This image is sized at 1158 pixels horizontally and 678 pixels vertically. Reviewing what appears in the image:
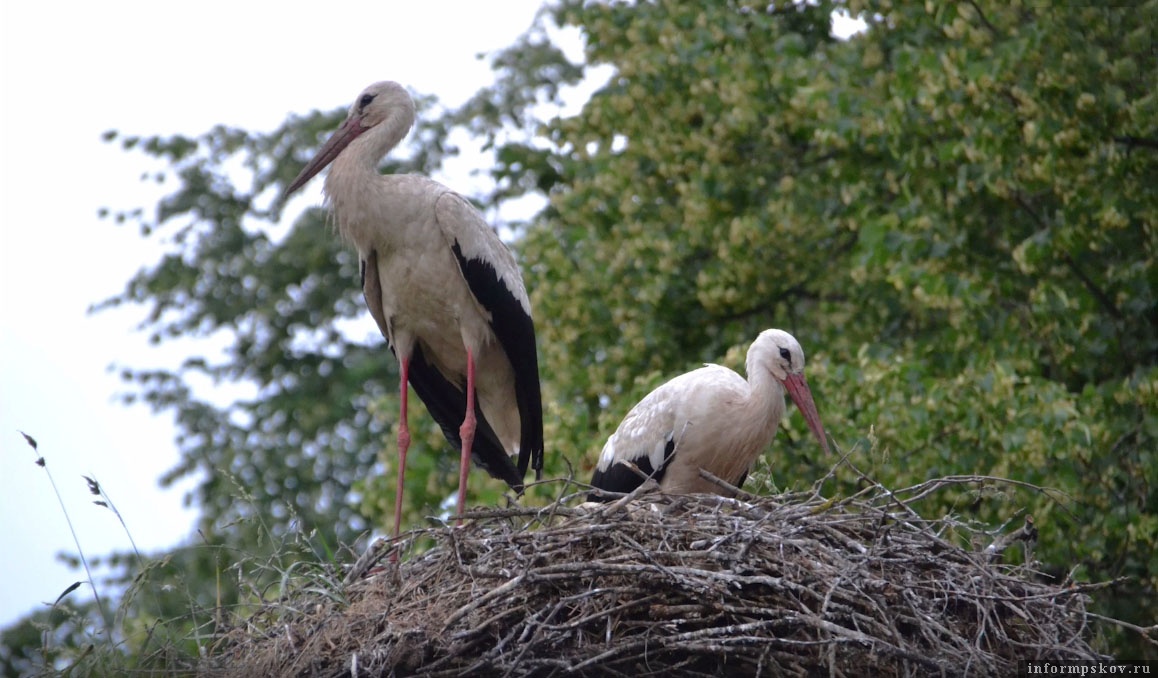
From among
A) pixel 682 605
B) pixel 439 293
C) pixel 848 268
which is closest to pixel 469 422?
pixel 439 293

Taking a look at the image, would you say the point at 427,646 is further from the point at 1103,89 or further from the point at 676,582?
the point at 1103,89

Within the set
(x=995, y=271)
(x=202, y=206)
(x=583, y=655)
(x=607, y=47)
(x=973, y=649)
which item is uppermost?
(x=202, y=206)

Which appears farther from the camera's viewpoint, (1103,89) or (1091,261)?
(1091,261)

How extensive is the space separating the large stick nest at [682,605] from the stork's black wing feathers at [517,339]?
167 cm

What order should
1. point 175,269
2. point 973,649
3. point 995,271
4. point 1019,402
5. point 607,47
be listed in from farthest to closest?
point 175,269 < point 607,47 < point 995,271 < point 1019,402 < point 973,649

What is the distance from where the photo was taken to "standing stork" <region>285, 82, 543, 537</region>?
6699 millimetres

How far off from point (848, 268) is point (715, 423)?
199 inches

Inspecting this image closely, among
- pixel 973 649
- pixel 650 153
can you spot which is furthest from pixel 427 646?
pixel 650 153

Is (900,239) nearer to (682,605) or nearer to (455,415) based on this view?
(455,415)

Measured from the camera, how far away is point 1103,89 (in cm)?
860

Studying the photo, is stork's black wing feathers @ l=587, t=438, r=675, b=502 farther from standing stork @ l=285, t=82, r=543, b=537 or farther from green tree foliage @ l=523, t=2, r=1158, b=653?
green tree foliage @ l=523, t=2, r=1158, b=653

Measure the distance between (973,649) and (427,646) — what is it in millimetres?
1615

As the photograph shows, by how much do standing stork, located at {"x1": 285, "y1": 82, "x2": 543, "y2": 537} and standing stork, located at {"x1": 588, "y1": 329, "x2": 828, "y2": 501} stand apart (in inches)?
26.6

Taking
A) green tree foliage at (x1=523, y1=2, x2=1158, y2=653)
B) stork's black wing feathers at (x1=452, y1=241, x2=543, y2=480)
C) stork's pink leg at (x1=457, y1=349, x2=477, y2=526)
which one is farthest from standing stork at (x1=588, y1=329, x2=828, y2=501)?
green tree foliage at (x1=523, y1=2, x2=1158, y2=653)
